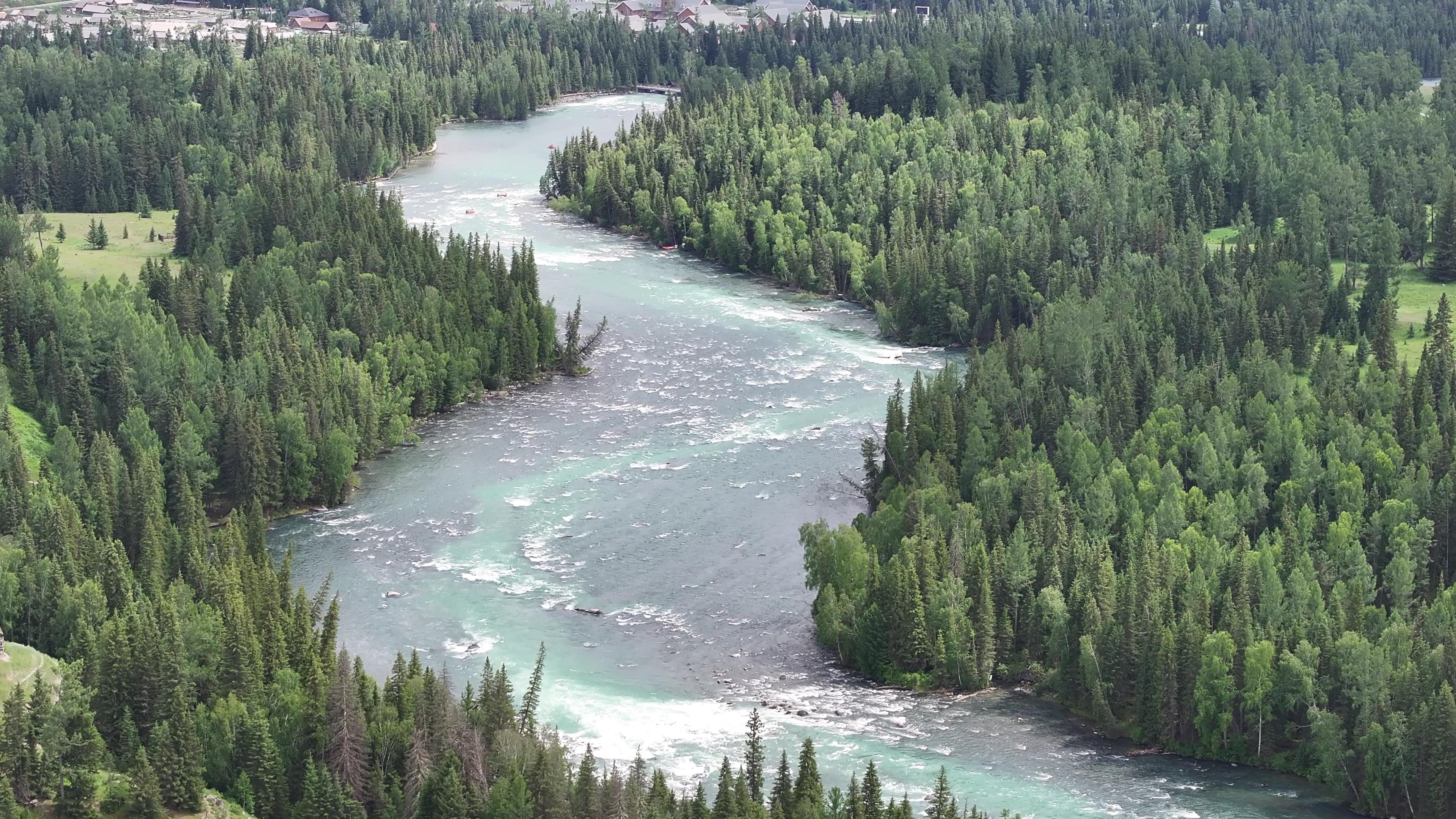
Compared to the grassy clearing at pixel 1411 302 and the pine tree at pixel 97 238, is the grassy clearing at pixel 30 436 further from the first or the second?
the grassy clearing at pixel 1411 302

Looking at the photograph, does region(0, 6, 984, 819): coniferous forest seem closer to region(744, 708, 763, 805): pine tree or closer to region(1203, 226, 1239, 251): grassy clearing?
region(744, 708, 763, 805): pine tree

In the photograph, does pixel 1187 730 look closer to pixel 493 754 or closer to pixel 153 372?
pixel 493 754

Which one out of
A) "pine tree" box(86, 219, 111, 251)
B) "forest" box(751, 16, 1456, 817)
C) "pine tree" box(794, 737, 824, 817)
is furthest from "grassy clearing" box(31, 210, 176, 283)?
"pine tree" box(794, 737, 824, 817)

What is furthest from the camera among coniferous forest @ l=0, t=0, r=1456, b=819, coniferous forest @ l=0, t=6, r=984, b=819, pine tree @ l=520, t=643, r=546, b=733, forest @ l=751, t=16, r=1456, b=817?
forest @ l=751, t=16, r=1456, b=817

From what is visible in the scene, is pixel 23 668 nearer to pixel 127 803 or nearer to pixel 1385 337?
pixel 127 803

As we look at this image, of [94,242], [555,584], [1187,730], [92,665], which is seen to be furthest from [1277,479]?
[94,242]
